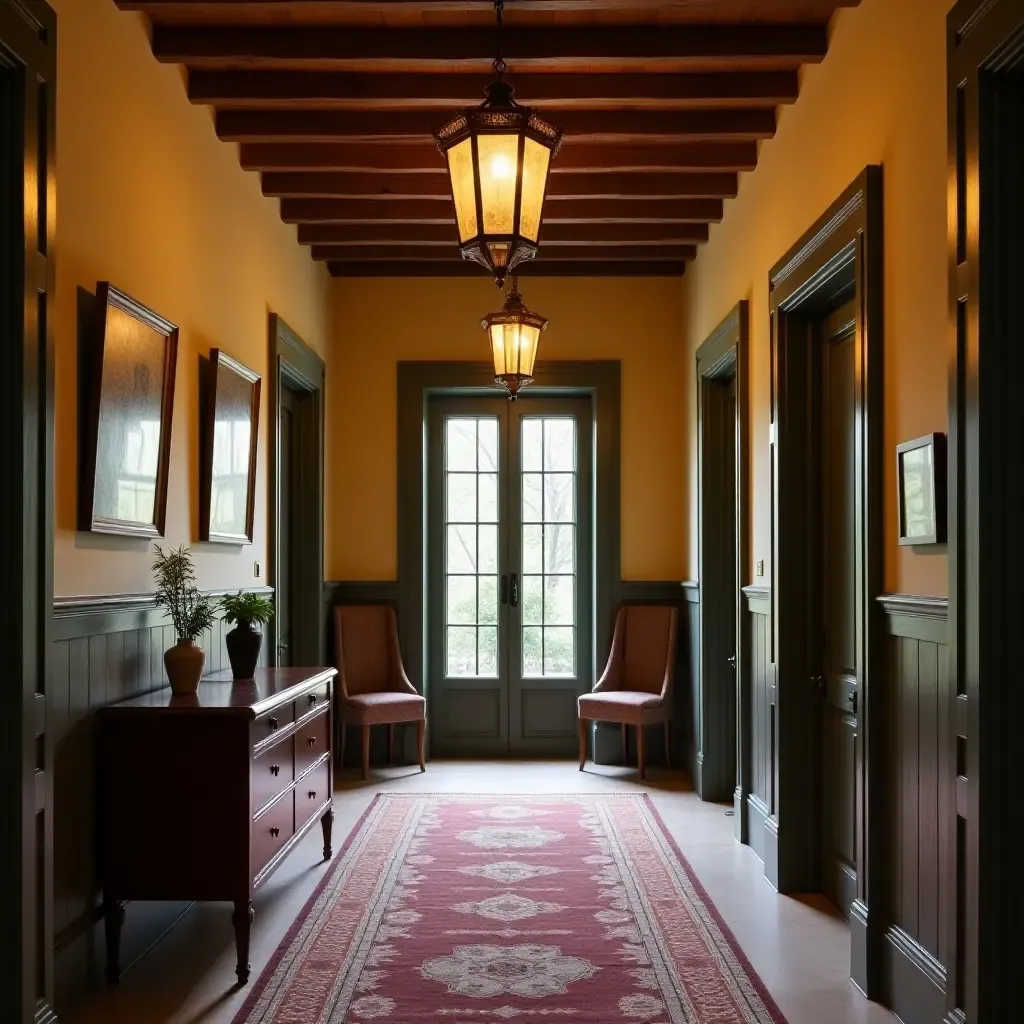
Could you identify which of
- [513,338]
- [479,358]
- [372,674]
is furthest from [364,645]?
[513,338]

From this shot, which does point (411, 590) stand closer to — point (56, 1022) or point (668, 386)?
point (668, 386)

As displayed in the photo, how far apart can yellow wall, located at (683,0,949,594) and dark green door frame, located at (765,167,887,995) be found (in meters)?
0.07

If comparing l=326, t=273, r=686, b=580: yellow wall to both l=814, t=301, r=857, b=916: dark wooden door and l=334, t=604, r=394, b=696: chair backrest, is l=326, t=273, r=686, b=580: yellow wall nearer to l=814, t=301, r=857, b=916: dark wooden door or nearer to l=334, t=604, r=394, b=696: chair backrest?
l=334, t=604, r=394, b=696: chair backrest

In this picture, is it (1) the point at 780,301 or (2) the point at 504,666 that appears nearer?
(1) the point at 780,301

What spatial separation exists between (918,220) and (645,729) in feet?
17.1

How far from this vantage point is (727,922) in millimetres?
4438

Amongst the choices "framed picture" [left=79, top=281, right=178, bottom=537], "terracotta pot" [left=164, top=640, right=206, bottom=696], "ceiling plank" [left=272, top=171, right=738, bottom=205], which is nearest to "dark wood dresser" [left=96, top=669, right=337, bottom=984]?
"terracotta pot" [left=164, top=640, right=206, bottom=696]

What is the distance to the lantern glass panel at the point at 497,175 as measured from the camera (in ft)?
10.5

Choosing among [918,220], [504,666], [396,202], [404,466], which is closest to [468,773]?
[504,666]

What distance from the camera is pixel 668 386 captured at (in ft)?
26.4

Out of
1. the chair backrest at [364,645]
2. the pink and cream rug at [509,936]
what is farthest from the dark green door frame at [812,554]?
the chair backrest at [364,645]

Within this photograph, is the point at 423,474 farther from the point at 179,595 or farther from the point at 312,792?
the point at 179,595

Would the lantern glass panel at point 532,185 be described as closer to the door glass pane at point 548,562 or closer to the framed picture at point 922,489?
the framed picture at point 922,489

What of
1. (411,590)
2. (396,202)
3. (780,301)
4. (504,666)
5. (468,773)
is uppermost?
(396,202)
